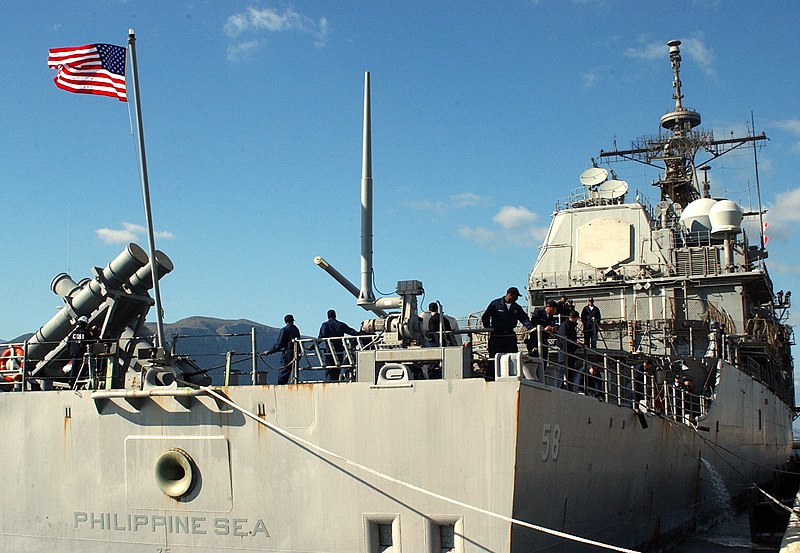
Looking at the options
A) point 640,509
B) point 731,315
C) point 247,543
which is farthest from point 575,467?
point 731,315

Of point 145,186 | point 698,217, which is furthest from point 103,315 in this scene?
point 698,217

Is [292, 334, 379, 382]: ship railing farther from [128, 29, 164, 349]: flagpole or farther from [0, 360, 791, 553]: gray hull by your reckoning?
[128, 29, 164, 349]: flagpole

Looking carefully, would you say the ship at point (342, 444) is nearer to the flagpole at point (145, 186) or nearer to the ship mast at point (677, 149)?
the flagpole at point (145, 186)

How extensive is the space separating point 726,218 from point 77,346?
15.0 metres

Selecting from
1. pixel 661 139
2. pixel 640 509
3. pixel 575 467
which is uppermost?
pixel 661 139

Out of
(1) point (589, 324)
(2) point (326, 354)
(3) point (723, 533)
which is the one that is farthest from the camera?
(3) point (723, 533)

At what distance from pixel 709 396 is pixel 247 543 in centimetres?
998

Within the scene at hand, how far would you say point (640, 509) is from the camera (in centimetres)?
1271

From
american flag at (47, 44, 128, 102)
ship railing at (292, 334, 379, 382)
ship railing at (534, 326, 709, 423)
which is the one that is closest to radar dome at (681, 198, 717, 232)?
ship railing at (534, 326, 709, 423)

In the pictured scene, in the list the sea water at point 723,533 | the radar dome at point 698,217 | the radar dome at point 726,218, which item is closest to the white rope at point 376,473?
the sea water at point 723,533

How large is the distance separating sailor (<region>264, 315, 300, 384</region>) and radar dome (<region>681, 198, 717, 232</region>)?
13.0 meters

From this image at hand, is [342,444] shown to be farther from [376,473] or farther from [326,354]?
[326,354]

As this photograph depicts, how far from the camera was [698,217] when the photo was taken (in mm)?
21562

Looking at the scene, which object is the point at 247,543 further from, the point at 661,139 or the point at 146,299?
the point at 661,139
